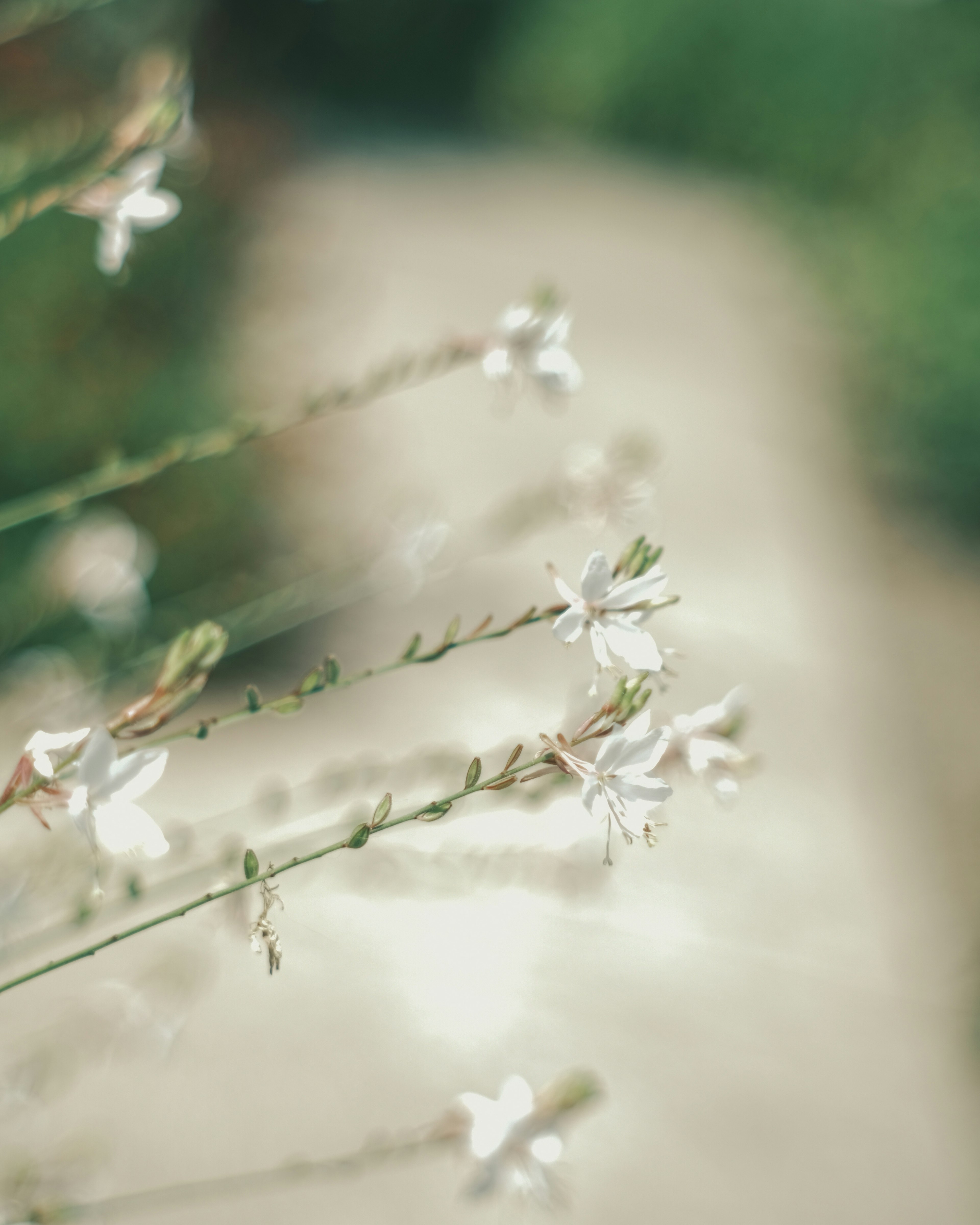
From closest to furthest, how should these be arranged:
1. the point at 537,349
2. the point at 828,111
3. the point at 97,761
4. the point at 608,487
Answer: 1. the point at 97,761
2. the point at 537,349
3. the point at 608,487
4. the point at 828,111

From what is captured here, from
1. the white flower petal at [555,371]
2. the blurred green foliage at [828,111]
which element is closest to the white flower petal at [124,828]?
the white flower petal at [555,371]

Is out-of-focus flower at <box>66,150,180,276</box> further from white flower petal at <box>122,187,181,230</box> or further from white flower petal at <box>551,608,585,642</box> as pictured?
white flower petal at <box>551,608,585,642</box>

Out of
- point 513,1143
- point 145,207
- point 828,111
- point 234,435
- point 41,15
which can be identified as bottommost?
point 513,1143

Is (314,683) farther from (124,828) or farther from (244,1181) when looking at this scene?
(244,1181)

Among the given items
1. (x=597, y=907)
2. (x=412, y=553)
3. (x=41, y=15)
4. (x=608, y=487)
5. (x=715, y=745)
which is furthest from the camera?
(x=597, y=907)

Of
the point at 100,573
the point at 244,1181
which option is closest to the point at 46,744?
the point at 244,1181

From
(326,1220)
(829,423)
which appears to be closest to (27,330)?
(326,1220)

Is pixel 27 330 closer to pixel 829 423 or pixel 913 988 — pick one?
pixel 913 988

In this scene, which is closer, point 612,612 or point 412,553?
point 612,612
